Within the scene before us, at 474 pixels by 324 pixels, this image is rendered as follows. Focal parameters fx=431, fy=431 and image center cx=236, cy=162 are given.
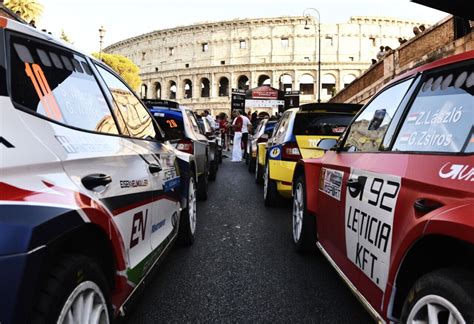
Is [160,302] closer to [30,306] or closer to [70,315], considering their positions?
[70,315]

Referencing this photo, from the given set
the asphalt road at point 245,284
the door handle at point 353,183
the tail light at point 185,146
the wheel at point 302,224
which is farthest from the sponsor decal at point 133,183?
the tail light at point 185,146

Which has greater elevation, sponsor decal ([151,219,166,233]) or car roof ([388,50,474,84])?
car roof ([388,50,474,84])

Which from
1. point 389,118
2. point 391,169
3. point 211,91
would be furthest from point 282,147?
point 211,91

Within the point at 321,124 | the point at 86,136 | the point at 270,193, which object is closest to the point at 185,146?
the point at 270,193

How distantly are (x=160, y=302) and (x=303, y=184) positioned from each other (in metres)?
1.95

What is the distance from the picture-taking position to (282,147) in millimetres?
6457

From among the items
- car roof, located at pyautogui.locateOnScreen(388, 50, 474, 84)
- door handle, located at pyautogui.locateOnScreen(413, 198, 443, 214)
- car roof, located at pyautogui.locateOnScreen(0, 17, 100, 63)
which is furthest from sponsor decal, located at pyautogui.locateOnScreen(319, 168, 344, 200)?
car roof, located at pyautogui.locateOnScreen(0, 17, 100, 63)

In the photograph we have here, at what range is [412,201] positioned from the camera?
1.96 metres

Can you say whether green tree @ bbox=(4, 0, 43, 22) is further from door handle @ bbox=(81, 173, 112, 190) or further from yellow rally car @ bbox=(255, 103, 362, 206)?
door handle @ bbox=(81, 173, 112, 190)

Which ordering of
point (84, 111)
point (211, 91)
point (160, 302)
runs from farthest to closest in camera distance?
point (211, 91), point (160, 302), point (84, 111)

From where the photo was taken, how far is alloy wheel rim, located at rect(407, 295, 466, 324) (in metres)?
1.52

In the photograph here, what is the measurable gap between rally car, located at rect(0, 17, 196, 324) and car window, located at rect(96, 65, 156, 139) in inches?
1.2

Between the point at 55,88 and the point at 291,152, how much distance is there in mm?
4613

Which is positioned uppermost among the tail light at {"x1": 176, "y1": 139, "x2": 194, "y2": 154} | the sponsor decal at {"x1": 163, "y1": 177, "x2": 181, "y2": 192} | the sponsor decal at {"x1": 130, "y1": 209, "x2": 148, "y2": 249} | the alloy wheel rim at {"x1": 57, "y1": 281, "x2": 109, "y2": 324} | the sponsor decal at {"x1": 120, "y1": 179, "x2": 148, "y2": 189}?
the tail light at {"x1": 176, "y1": 139, "x2": 194, "y2": 154}
